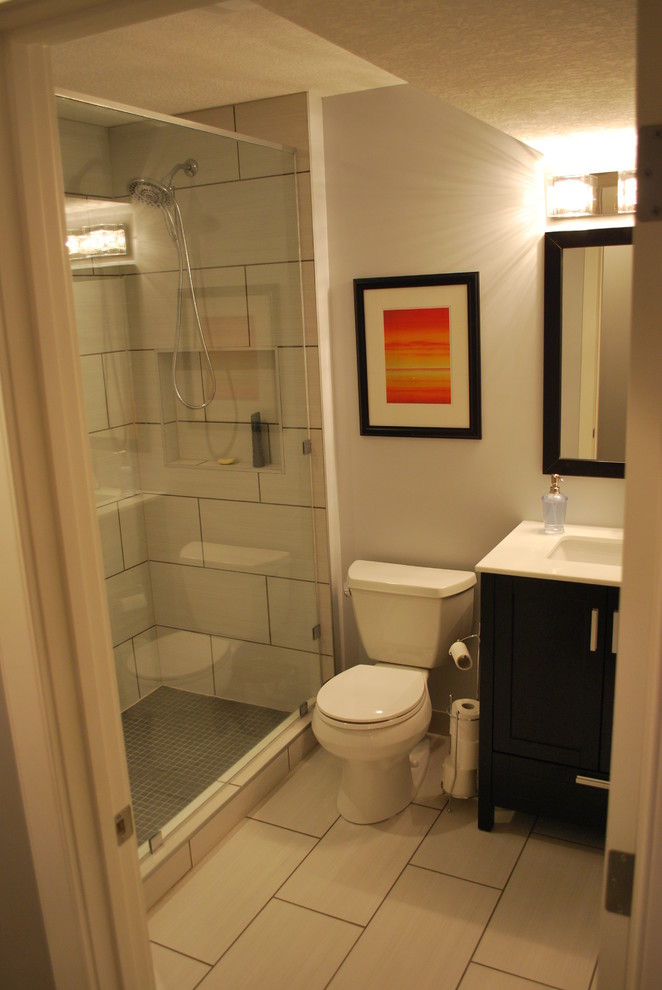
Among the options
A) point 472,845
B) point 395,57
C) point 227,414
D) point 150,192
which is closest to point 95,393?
point 227,414

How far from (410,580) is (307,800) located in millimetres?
894

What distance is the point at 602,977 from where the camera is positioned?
3.73ft

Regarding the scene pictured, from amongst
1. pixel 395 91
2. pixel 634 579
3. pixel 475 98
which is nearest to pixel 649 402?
pixel 634 579

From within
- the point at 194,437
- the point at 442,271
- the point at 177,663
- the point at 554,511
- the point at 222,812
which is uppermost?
the point at 442,271

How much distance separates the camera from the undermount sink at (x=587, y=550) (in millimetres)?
2826

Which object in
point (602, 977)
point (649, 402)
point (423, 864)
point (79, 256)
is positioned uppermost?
point (79, 256)

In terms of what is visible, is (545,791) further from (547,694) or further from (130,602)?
(130,602)

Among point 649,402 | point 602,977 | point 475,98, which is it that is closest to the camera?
point 649,402

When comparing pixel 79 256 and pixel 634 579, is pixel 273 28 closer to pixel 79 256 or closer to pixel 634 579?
pixel 79 256

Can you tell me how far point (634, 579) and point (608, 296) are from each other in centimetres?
206

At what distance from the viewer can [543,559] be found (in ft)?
8.91

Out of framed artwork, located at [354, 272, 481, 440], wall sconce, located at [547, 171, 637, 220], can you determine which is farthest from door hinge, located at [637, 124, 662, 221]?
framed artwork, located at [354, 272, 481, 440]

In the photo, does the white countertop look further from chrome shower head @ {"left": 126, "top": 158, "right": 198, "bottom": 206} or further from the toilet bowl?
chrome shower head @ {"left": 126, "top": 158, "right": 198, "bottom": 206}

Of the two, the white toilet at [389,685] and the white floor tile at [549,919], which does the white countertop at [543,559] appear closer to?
the white toilet at [389,685]
